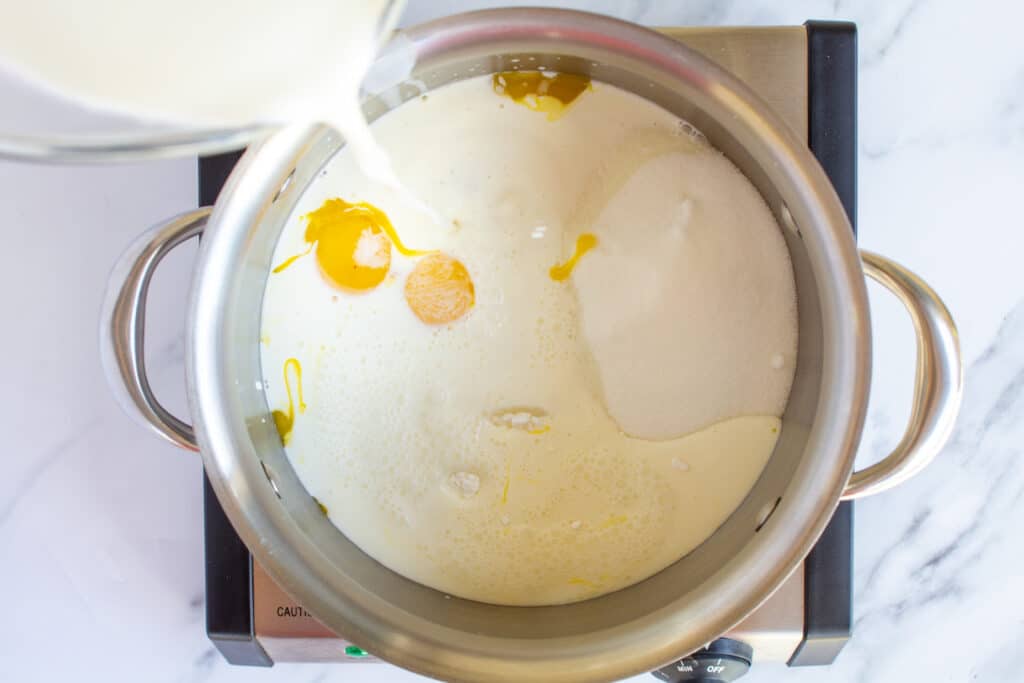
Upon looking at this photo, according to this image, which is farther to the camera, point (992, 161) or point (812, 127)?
point (992, 161)

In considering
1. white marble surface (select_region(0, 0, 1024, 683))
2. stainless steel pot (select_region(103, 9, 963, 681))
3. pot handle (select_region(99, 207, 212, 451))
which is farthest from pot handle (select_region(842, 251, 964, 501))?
pot handle (select_region(99, 207, 212, 451))

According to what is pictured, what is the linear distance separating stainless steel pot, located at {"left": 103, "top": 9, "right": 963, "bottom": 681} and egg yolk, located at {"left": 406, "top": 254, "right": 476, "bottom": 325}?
159mm

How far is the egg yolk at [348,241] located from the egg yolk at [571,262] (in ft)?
0.46

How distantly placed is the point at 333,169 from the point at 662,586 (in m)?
0.55

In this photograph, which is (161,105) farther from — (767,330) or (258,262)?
(767,330)

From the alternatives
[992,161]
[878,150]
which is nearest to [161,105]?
[878,150]

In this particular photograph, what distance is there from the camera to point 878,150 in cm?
101

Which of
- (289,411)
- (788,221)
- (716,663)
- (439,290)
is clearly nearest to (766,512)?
(716,663)

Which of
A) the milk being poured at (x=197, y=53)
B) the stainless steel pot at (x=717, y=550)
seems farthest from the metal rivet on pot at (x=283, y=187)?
the milk being poured at (x=197, y=53)

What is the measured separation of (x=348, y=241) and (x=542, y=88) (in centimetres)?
26

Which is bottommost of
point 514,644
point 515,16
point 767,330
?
point 514,644

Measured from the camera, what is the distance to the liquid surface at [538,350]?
90 centimetres

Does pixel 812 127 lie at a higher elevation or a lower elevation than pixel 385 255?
higher

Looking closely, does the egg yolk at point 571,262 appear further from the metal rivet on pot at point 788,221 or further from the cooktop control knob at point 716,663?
the cooktop control knob at point 716,663
